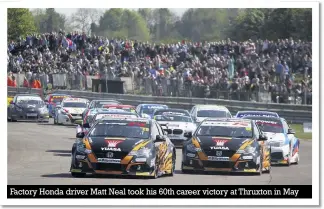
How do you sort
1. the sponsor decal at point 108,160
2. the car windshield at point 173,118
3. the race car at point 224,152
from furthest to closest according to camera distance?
1. the car windshield at point 173,118
2. the race car at point 224,152
3. the sponsor decal at point 108,160

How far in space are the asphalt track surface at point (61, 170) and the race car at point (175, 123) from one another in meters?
0.85

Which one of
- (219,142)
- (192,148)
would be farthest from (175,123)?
(219,142)

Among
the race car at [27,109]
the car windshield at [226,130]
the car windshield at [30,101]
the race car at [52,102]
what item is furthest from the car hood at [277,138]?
the race car at [52,102]

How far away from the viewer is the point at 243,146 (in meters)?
20.4

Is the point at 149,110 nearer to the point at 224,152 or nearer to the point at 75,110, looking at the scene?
the point at 75,110

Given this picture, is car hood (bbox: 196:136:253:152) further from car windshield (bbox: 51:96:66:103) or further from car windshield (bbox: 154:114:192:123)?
car windshield (bbox: 51:96:66:103)

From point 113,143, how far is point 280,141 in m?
7.22

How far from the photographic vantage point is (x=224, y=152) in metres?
20.2

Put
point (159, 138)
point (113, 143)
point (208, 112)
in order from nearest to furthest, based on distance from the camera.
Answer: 1. point (113, 143)
2. point (159, 138)
3. point (208, 112)

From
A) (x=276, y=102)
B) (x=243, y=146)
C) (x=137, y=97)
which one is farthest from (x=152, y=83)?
(x=243, y=146)

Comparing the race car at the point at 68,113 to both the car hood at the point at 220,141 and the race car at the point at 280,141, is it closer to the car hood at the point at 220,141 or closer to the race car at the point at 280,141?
the race car at the point at 280,141

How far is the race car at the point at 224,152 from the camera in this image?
2027cm

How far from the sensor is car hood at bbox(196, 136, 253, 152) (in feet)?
66.7
